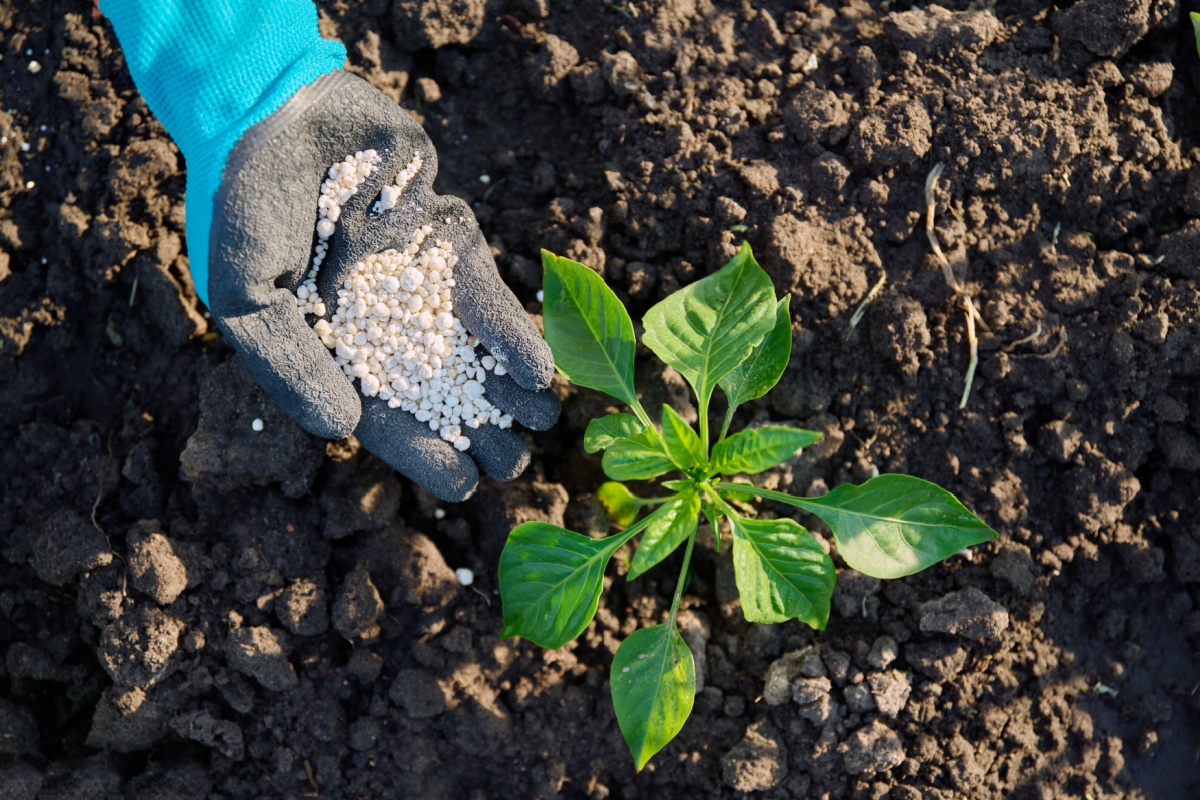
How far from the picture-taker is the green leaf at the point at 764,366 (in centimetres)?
211

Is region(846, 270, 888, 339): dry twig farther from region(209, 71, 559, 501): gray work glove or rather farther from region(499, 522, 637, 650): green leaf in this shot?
region(499, 522, 637, 650): green leaf

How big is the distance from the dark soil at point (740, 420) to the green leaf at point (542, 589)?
0.88 feet

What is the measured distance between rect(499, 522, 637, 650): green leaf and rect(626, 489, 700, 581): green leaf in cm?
12

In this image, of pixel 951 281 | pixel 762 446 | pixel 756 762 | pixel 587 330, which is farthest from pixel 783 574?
pixel 951 281

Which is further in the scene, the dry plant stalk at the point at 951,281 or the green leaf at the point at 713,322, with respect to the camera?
the dry plant stalk at the point at 951,281

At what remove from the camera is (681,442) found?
6.79ft

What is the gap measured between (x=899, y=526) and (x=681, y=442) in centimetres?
54

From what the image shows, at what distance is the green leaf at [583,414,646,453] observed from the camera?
6.82ft

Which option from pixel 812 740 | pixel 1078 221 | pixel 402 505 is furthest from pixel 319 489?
pixel 1078 221

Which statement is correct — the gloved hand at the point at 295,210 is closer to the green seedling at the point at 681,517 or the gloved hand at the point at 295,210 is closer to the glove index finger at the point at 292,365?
the glove index finger at the point at 292,365

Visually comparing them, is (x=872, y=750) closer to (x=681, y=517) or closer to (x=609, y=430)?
(x=681, y=517)

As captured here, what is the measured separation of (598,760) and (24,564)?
160 centimetres

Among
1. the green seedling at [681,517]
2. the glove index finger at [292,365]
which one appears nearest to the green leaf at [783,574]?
the green seedling at [681,517]

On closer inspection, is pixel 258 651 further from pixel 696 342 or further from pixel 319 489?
pixel 696 342
